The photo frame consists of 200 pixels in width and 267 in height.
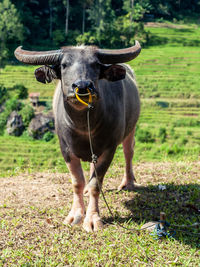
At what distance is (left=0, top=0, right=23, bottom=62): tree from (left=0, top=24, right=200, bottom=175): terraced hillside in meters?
8.36

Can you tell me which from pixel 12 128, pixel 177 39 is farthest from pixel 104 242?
pixel 177 39

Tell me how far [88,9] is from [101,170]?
25.1 metres

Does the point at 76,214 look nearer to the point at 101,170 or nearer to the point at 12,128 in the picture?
the point at 101,170

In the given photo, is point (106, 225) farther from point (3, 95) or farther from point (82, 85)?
point (3, 95)

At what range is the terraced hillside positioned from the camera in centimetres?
1877

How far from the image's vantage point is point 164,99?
2114cm

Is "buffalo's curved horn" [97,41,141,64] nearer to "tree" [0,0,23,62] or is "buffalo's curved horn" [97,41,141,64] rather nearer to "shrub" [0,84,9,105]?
"shrub" [0,84,9,105]

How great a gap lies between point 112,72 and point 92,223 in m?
1.54

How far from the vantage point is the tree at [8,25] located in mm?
26531

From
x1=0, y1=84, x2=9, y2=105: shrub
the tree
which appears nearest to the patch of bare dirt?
x1=0, y1=84, x2=9, y2=105: shrub

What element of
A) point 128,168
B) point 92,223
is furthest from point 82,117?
point 128,168

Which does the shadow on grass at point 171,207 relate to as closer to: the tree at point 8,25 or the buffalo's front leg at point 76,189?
the buffalo's front leg at point 76,189

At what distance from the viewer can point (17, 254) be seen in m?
3.10

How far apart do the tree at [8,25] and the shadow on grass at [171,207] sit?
76.5ft
